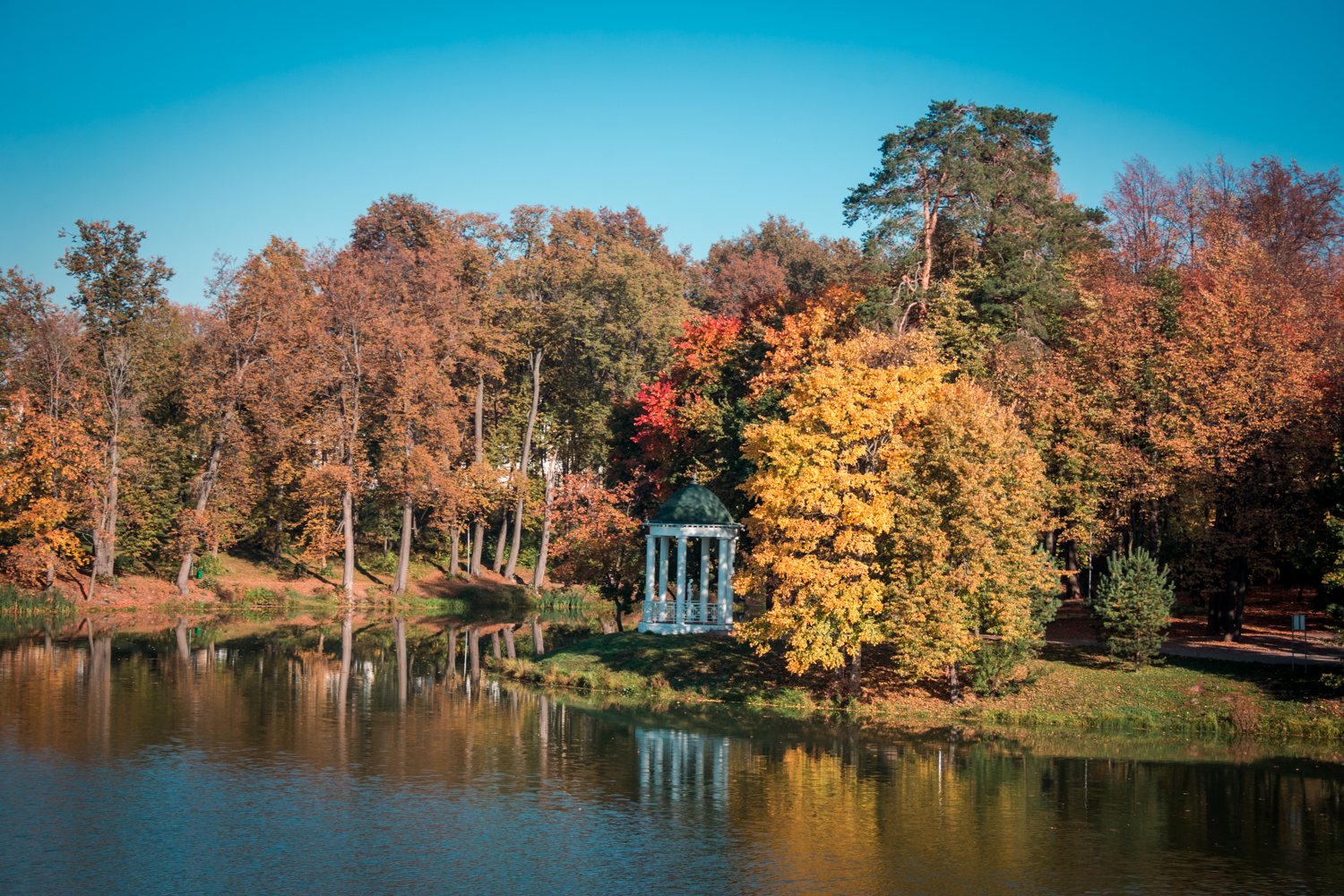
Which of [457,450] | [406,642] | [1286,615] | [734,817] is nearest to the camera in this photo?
[734,817]

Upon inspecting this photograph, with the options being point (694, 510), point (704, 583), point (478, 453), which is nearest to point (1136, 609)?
point (704, 583)

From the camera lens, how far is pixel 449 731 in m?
25.3

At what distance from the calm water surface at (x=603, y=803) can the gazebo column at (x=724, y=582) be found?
7.62m

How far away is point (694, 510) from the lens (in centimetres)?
3766

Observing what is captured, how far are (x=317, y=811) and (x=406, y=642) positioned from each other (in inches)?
982

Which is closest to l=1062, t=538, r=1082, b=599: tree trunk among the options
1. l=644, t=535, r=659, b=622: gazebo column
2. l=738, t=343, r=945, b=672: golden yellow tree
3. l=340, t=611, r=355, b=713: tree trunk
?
l=738, t=343, r=945, b=672: golden yellow tree

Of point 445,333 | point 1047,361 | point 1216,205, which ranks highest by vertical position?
point 1216,205

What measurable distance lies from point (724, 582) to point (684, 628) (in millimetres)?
2180

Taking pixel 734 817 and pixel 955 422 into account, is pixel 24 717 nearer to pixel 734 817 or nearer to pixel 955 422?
pixel 734 817

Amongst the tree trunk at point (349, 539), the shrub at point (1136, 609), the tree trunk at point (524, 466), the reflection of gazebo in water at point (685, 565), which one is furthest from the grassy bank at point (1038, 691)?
the tree trunk at point (524, 466)

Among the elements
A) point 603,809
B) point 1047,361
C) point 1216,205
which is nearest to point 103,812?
point 603,809

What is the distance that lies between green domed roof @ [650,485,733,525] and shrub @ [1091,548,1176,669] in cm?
1302

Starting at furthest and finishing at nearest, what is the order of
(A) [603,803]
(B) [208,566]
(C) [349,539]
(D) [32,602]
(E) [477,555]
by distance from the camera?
(E) [477,555]
(B) [208,566]
(C) [349,539]
(D) [32,602]
(A) [603,803]

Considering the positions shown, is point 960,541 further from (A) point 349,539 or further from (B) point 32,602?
(B) point 32,602
